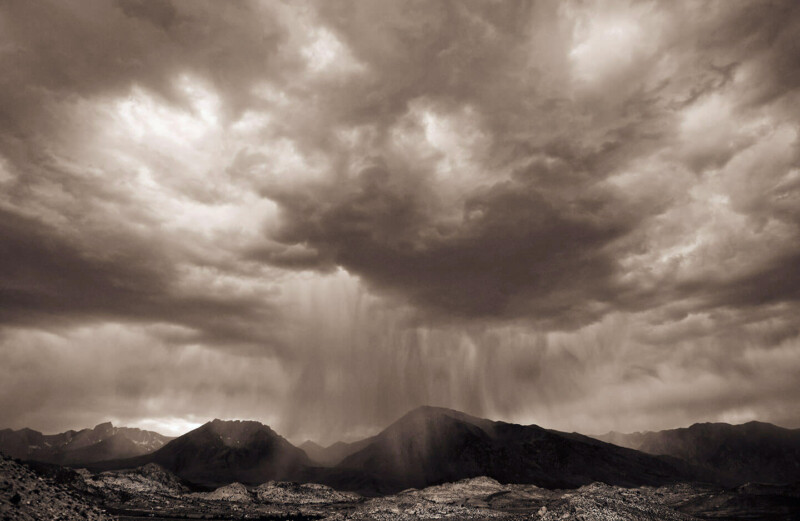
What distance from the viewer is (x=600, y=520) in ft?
655

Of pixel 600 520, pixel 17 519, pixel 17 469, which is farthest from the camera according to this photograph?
pixel 600 520

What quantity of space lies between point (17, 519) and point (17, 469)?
26864 mm

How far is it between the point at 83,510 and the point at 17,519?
995 inches

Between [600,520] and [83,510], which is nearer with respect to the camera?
[83,510]

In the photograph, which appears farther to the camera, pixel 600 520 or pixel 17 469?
pixel 600 520

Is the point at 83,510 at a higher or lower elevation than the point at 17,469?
lower

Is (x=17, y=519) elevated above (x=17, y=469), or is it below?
below

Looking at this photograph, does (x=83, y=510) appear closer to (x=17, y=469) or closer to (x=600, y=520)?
(x=17, y=469)

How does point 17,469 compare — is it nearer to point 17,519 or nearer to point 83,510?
point 83,510

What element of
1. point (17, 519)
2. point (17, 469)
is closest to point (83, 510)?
point (17, 469)

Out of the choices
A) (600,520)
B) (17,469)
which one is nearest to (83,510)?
(17,469)

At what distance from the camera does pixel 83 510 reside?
113000mm

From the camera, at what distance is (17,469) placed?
111375 mm

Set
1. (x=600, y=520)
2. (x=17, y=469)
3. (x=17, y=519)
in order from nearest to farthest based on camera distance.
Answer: (x=17, y=519), (x=17, y=469), (x=600, y=520)
